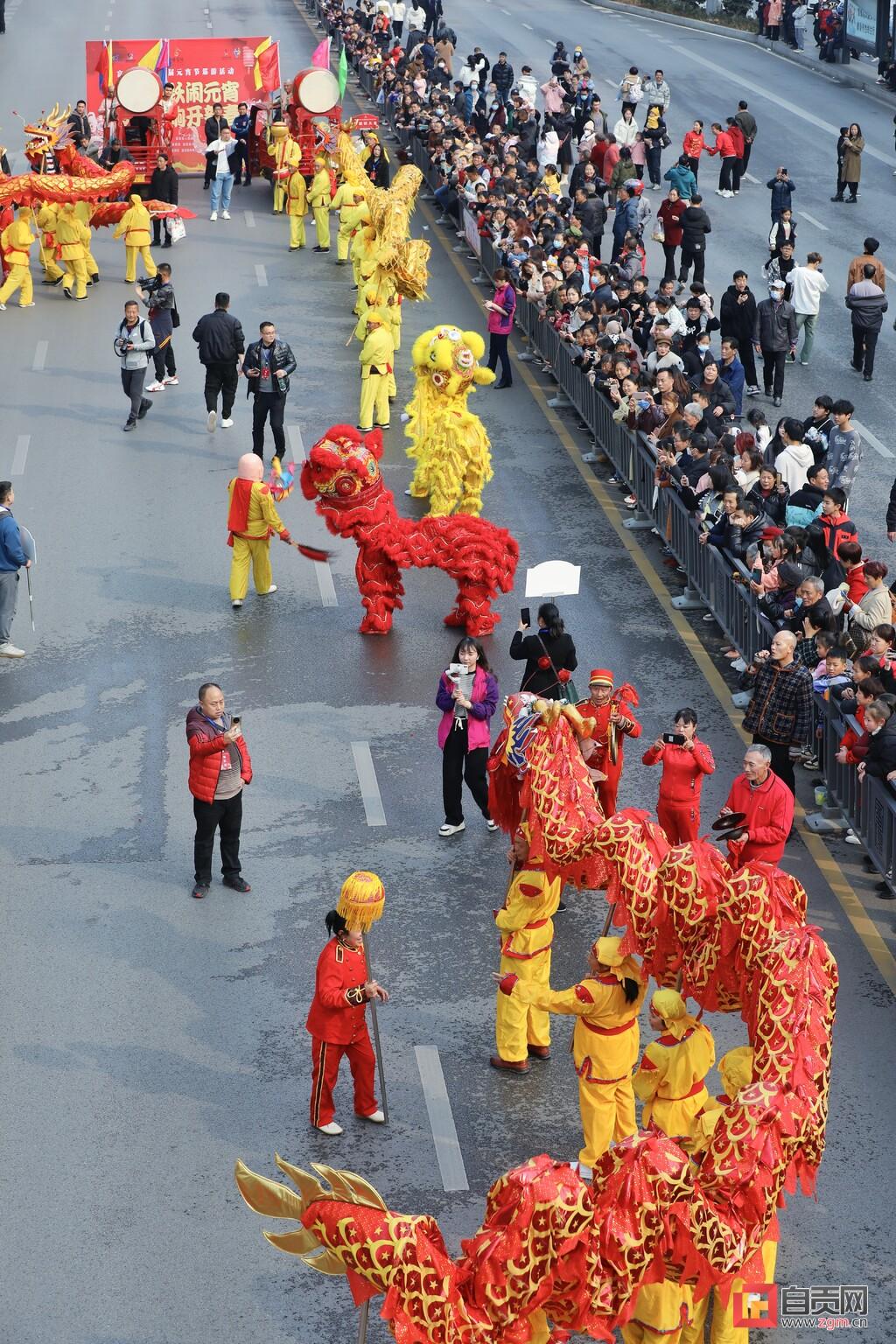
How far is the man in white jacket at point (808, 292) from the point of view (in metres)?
24.3

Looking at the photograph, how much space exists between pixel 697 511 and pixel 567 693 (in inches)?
185

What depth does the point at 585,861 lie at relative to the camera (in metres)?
10.4

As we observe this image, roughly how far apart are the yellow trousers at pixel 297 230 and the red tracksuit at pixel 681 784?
21138 millimetres

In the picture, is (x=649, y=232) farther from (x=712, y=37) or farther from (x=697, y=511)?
(x=712, y=37)

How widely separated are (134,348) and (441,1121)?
13.7m

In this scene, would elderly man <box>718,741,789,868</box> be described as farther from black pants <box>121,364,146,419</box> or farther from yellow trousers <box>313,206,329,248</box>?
yellow trousers <box>313,206,329,248</box>

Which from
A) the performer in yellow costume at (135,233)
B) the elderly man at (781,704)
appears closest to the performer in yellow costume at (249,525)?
the elderly man at (781,704)

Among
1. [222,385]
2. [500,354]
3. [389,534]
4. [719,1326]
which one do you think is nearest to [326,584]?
[389,534]

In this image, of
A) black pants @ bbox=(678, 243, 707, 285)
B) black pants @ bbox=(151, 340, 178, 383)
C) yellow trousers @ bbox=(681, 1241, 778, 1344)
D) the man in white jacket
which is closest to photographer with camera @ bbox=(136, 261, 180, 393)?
black pants @ bbox=(151, 340, 178, 383)

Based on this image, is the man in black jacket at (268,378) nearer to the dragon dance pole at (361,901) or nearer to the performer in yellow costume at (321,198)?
the performer in yellow costume at (321,198)

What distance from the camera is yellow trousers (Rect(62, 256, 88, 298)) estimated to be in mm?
28750

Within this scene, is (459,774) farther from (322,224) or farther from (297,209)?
(297,209)

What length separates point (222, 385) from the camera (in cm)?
2292

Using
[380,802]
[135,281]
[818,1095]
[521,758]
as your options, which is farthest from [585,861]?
[135,281]
